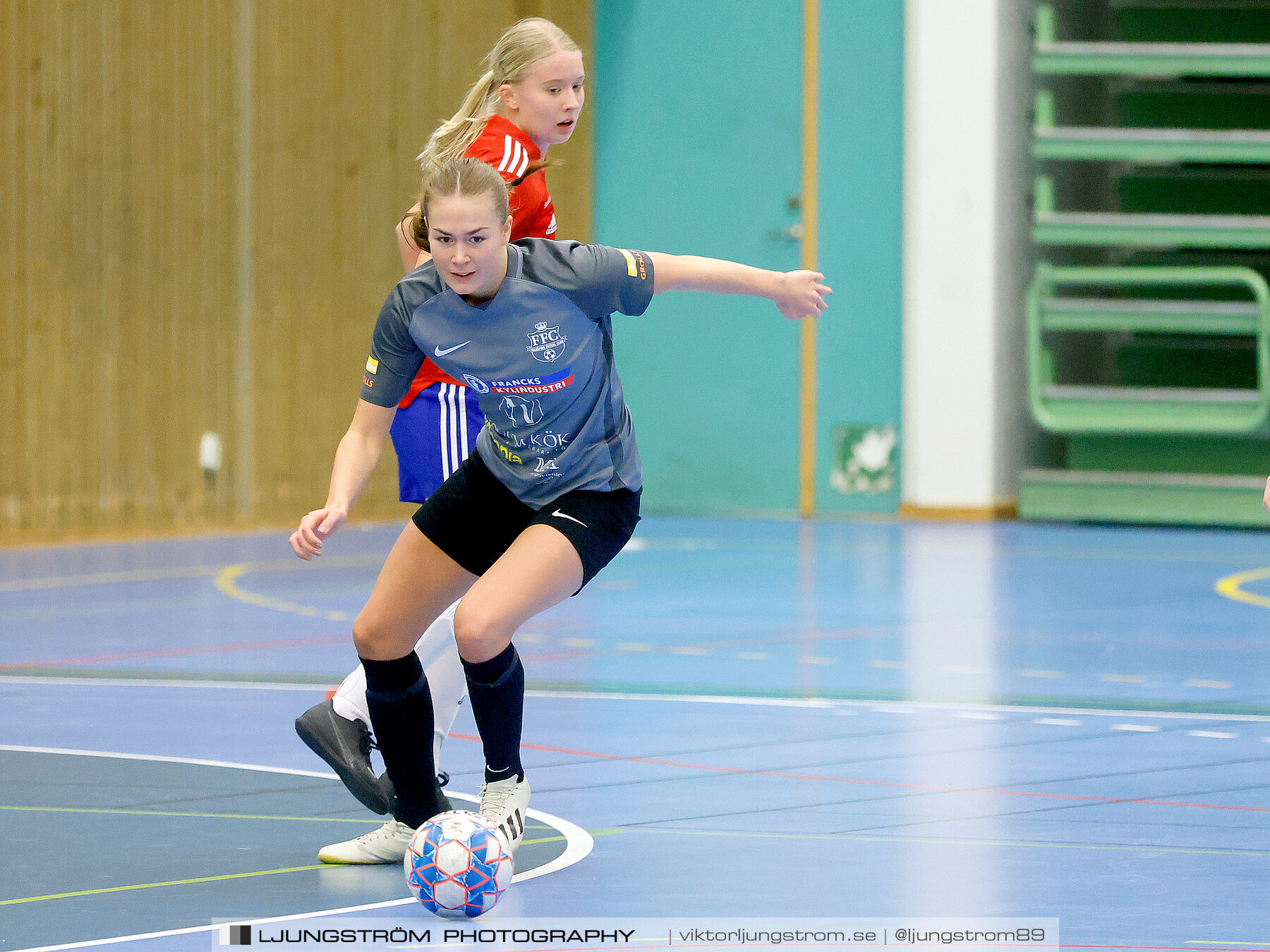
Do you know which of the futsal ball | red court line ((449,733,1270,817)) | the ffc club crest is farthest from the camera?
red court line ((449,733,1270,817))

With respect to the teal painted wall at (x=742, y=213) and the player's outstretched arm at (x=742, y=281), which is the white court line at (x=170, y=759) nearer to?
the player's outstretched arm at (x=742, y=281)

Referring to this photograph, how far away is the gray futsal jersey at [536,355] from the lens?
156 inches

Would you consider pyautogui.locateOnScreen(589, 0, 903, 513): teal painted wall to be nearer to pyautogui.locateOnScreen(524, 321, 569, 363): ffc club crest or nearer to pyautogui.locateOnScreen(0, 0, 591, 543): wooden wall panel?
pyautogui.locateOnScreen(0, 0, 591, 543): wooden wall panel

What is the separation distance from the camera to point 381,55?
1295 cm

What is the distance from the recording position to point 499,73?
4598 mm

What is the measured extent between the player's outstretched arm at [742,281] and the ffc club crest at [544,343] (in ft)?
0.78

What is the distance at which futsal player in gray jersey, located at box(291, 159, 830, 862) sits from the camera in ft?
12.9

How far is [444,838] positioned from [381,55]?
1003 cm

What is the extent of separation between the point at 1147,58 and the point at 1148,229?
43.7 inches

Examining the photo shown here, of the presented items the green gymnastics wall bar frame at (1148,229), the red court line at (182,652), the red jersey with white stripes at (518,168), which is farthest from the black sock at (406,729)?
the green gymnastics wall bar frame at (1148,229)

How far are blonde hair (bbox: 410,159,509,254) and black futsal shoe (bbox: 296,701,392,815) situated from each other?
1117 mm

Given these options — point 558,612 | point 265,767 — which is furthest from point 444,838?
point 558,612

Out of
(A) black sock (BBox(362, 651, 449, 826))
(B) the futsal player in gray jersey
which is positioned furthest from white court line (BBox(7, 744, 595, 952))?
(A) black sock (BBox(362, 651, 449, 826))

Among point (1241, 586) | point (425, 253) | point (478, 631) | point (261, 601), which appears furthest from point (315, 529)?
point (1241, 586)
